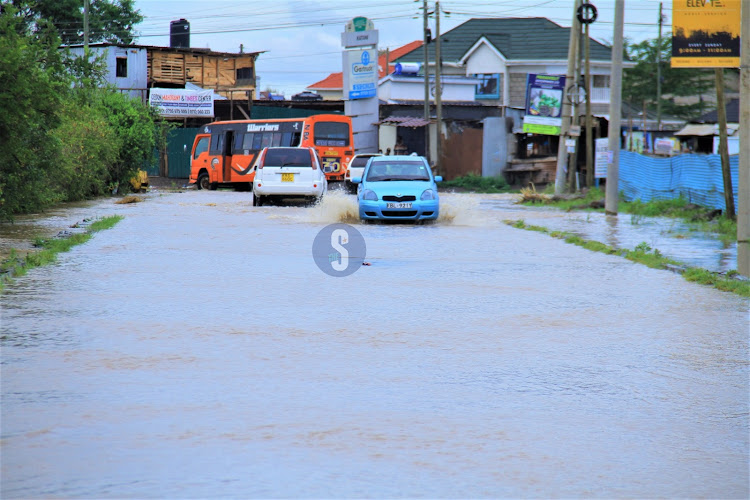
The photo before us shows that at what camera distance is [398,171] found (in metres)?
23.5

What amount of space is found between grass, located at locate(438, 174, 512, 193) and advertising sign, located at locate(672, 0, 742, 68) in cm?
3359

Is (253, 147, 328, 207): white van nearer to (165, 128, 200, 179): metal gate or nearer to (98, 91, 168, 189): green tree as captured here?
(98, 91, 168, 189): green tree

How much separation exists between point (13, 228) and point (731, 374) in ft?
48.0

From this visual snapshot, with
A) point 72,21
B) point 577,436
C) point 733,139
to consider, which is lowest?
point 577,436

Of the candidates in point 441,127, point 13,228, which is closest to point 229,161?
point 441,127

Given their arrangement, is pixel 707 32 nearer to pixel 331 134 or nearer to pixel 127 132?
pixel 127 132

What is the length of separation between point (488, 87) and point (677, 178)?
39610 mm

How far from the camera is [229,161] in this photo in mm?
46594

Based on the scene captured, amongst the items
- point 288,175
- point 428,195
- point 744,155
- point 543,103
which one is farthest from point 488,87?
point 744,155

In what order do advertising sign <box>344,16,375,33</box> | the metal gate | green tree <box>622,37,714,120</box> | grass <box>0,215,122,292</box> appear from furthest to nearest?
green tree <box>622,37,714,120</box> → the metal gate → advertising sign <box>344,16,375,33</box> → grass <box>0,215,122,292</box>

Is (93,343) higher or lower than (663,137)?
lower

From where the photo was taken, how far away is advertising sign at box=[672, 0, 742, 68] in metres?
13.9

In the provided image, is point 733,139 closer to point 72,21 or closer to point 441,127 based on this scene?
point 441,127

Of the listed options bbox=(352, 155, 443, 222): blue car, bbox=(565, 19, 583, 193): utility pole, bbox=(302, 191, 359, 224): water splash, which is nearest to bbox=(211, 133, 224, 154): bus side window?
bbox=(565, 19, 583, 193): utility pole
